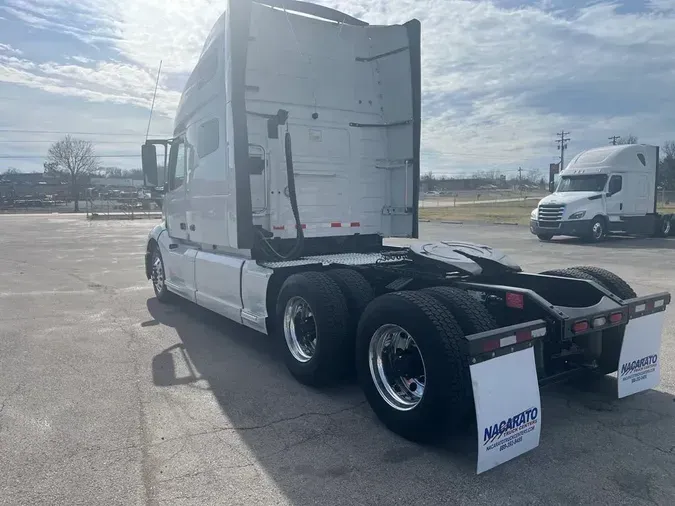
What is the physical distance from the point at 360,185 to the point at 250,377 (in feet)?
9.76

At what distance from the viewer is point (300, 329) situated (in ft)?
17.2

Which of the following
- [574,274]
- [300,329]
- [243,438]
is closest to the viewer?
[243,438]

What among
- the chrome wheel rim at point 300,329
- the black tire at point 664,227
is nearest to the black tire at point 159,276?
the chrome wheel rim at point 300,329

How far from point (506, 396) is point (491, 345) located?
34 centimetres

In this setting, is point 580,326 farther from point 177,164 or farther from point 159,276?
point 159,276

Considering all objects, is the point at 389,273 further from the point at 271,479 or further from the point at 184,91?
the point at 184,91

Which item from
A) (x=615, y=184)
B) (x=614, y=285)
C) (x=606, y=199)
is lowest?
(x=614, y=285)

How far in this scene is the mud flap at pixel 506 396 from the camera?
3.22m

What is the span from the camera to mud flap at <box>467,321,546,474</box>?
3223 mm

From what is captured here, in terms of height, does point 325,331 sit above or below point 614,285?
below

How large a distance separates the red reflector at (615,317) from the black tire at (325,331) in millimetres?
2071

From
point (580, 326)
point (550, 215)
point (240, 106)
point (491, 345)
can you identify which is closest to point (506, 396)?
point (491, 345)

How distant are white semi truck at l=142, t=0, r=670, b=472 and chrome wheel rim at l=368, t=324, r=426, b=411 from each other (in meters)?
0.01

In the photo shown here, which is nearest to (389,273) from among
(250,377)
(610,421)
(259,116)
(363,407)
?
(363,407)
